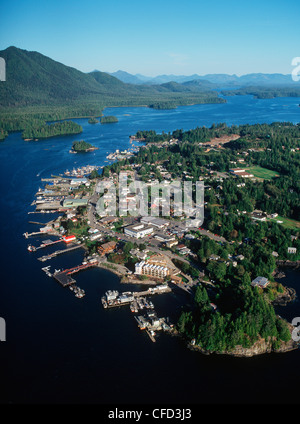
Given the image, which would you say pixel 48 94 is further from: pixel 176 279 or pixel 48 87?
pixel 176 279

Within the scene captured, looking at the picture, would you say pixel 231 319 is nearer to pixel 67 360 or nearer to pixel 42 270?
pixel 67 360

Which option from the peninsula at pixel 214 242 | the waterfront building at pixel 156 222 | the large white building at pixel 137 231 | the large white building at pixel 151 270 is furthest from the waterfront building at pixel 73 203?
the large white building at pixel 151 270

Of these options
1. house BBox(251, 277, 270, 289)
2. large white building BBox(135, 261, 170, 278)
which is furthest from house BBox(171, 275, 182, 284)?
house BBox(251, 277, 270, 289)

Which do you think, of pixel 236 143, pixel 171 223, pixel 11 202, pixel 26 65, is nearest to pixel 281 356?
pixel 171 223

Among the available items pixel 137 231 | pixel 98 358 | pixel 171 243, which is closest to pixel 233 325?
pixel 98 358

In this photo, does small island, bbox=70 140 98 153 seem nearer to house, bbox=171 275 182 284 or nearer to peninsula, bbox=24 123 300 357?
peninsula, bbox=24 123 300 357

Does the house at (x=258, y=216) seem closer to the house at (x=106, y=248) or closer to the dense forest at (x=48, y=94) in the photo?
the house at (x=106, y=248)
